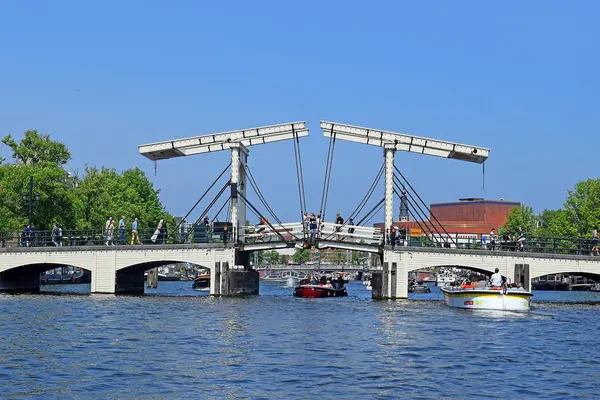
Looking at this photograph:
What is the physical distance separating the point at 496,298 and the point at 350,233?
10657 millimetres

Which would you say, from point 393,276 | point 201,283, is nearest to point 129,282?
point 393,276

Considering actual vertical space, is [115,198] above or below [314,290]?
above

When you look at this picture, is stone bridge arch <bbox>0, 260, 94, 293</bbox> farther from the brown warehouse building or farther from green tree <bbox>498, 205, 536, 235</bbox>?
the brown warehouse building

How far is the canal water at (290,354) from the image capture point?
18562 millimetres

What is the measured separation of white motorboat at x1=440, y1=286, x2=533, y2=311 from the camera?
128 feet

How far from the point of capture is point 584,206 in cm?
8269

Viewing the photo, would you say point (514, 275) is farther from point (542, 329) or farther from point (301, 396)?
point (301, 396)

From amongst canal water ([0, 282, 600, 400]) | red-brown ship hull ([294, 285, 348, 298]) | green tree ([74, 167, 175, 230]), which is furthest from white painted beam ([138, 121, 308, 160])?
green tree ([74, 167, 175, 230])

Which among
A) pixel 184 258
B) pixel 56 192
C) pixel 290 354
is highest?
pixel 56 192

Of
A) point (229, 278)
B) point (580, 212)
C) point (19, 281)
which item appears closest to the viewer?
point (229, 278)

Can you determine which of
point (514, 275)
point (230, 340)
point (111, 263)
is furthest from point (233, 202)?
point (230, 340)

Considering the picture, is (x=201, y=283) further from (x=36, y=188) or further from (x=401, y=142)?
(x=401, y=142)

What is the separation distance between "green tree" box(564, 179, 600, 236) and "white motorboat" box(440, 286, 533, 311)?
4395 cm

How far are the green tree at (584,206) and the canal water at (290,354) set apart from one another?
4484cm
